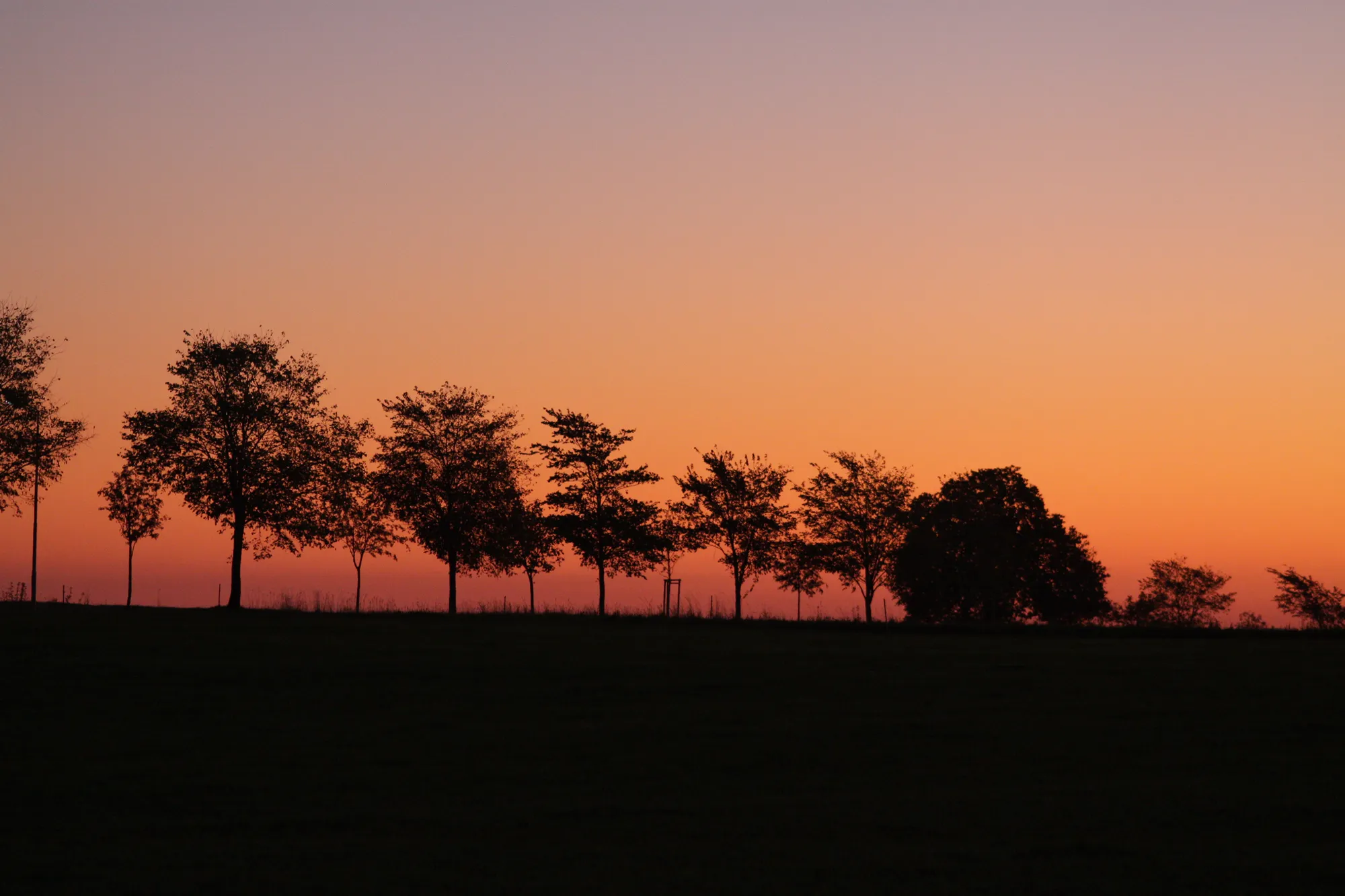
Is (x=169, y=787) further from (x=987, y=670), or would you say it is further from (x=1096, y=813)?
(x=987, y=670)

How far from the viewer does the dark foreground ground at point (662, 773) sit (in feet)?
39.8

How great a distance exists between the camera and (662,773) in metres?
16.9

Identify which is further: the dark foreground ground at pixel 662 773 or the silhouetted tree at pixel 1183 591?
the silhouetted tree at pixel 1183 591

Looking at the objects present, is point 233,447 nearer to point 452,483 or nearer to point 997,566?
point 452,483

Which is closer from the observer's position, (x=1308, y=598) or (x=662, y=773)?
(x=662, y=773)

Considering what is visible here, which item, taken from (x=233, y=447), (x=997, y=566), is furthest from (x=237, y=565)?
(x=997, y=566)

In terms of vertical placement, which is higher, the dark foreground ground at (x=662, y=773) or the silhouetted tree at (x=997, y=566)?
the silhouetted tree at (x=997, y=566)

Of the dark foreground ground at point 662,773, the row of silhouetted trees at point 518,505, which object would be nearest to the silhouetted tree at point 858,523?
the row of silhouetted trees at point 518,505

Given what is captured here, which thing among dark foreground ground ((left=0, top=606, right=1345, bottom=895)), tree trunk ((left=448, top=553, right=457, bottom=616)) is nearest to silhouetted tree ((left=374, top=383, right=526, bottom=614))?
tree trunk ((left=448, top=553, right=457, bottom=616))

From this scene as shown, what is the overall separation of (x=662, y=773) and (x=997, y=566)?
212 feet

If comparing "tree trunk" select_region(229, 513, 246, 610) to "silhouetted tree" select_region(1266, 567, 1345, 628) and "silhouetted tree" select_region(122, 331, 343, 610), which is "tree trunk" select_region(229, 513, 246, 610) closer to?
"silhouetted tree" select_region(122, 331, 343, 610)

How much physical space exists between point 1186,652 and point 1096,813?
841 inches

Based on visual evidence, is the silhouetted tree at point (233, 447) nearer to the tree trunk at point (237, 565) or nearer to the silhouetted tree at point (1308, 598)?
the tree trunk at point (237, 565)

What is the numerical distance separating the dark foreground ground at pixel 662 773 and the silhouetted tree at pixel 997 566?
48036mm
